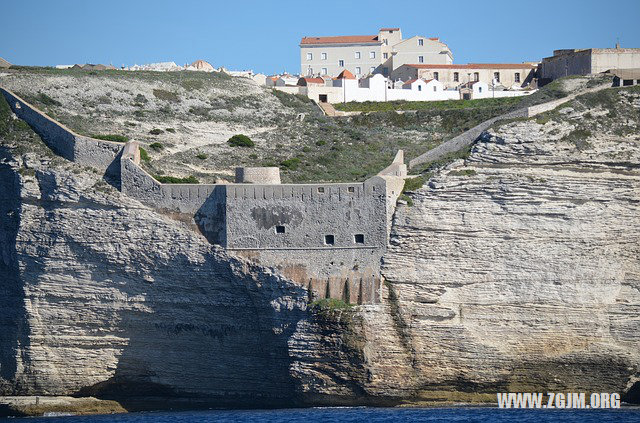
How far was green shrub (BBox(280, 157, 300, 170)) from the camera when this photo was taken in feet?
217

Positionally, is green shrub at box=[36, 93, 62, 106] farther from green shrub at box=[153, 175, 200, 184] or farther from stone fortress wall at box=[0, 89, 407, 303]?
stone fortress wall at box=[0, 89, 407, 303]

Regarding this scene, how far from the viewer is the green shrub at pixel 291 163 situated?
66.2 meters

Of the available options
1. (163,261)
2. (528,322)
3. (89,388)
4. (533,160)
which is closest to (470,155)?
(533,160)

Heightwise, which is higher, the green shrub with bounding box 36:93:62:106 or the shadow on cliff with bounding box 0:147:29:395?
the green shrub with bounding box 36:93:62:106

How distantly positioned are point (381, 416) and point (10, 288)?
1515 cm

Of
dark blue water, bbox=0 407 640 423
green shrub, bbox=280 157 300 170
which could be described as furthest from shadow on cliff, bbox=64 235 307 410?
green shrub, bbox=280 157 300 170

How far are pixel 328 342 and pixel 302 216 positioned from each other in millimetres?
4579

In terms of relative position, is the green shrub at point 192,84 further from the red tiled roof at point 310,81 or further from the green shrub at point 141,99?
the red tiled roof at point 310,81

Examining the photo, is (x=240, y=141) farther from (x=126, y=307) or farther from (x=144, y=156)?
(x=126, y=307)

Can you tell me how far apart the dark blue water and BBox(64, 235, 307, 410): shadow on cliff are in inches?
47.3

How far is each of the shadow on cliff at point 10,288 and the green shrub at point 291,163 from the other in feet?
37.9

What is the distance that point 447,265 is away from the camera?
5716 cm

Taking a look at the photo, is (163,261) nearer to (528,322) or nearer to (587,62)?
(528,322)

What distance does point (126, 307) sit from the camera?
58312mm
